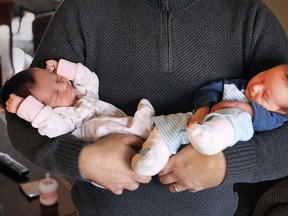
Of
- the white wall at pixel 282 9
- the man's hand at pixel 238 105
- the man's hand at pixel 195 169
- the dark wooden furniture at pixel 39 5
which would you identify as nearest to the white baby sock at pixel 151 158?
the man's hand at pixel 195 169

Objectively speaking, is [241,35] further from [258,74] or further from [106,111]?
[106,111]

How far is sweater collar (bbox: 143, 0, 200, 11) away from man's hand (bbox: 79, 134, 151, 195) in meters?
0.39

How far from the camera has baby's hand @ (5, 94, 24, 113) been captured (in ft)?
Result: 3.69

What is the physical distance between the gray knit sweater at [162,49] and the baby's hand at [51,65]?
26mm

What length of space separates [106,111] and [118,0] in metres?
0.30

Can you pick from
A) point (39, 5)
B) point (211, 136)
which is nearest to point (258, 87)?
point (211, 136)

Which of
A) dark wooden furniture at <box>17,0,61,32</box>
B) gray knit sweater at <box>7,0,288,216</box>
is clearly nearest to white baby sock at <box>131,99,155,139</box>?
gray knit sweater at <box>7,0,288,216</box>

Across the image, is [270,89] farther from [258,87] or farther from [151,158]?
[151,158]

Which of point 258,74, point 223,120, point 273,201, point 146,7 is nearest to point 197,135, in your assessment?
point 223,120

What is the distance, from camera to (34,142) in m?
1.10

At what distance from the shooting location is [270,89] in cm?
112

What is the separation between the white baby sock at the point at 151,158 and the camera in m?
0.98

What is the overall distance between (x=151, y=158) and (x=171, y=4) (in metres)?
0.44

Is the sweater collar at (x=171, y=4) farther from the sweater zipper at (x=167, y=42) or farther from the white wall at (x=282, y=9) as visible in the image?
the white wall at (x=282, y=9)
